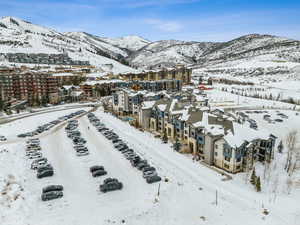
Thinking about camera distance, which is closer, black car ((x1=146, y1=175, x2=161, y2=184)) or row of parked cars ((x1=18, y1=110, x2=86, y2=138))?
black car ((x1=146, y1=175, x2=161, y2=184))

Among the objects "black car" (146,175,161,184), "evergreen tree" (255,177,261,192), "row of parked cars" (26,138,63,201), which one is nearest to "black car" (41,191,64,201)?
"row of parked cars" (26,138,63,201)

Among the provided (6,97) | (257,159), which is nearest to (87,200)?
(257,159)

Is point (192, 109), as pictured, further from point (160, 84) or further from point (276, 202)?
point (160, 84)

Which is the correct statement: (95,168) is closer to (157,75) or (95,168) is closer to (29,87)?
(29,87)

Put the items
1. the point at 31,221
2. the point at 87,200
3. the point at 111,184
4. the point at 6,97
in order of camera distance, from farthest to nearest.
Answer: the point at 6,97 < the point at 111,184 < the point at 87,200 < the point at 31,221

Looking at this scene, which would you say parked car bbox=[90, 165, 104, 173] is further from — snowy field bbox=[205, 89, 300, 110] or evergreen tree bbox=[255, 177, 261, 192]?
snowy field bbox=[205, 89, 300, 110]
